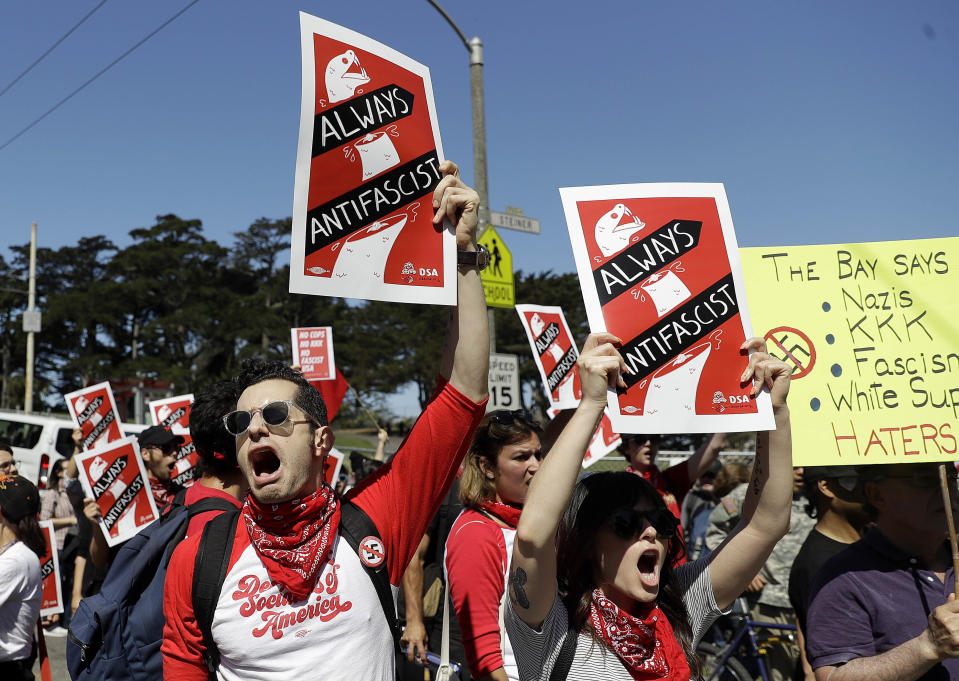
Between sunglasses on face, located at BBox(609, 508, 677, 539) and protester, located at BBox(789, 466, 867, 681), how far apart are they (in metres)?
1.84

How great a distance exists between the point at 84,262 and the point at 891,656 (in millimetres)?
59841

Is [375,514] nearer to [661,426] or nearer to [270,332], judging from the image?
[661,426]

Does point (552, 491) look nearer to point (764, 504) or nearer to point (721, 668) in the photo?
point (764, 504)

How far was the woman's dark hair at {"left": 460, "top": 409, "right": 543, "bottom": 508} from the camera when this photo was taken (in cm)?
340

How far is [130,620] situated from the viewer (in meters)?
2.98

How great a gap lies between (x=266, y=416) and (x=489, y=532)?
4.01 ft

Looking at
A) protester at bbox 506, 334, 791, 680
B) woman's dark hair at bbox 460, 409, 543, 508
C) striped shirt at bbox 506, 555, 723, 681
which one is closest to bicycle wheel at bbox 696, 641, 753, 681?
woman's dark hair at bbox 460, 409, 543, 508

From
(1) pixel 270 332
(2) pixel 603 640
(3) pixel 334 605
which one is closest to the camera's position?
(3) pixel 334 605

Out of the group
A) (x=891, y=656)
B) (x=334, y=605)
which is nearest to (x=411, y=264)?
(x=334, y=605)

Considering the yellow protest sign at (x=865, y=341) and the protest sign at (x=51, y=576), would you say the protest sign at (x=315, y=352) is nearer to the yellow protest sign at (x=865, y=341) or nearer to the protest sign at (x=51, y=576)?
the protest sign at (x=51, y=576)

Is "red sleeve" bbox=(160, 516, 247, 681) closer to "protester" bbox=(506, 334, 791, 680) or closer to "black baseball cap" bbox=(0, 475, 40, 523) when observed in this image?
"protester" bbox=(506, 334, 791, 680)

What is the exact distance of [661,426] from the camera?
89.1 inches

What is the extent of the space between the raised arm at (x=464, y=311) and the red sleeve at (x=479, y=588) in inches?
38.6

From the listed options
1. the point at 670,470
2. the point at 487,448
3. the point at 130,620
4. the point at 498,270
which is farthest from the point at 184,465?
A: the point at 487,448
